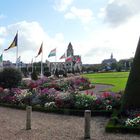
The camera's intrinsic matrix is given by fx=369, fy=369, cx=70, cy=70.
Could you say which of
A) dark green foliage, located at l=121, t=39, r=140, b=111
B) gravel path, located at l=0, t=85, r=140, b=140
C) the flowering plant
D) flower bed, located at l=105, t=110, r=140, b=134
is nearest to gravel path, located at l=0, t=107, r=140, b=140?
gravel path, located at l=0, t=85, r=140, b=140

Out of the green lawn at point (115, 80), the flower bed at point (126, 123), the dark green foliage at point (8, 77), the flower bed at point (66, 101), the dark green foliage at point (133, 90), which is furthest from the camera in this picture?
the green lawn at point (115, 80)

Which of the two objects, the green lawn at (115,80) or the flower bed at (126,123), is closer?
the flower bed at (126,123)

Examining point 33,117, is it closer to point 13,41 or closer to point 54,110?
point 54,110

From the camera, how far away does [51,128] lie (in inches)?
504

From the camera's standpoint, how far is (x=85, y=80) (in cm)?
3647

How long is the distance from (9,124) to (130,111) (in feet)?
14.9

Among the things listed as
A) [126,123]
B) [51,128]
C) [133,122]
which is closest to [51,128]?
[51,128]

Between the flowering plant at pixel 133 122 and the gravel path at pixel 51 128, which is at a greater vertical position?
the flowering plant at pixel 133 122

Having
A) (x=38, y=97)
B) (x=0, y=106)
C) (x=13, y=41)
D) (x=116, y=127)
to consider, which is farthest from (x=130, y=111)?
(x=13, y=41)

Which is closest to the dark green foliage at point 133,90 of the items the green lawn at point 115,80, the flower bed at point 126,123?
the flower bed at point 126,123

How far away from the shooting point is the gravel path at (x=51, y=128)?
11164mm

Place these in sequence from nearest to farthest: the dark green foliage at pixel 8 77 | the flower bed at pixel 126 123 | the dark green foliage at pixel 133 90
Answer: the flower bed at pixel 126 123 < the dark green foliage at pixel 133 90 < the dark green foliage at pixel 8 77

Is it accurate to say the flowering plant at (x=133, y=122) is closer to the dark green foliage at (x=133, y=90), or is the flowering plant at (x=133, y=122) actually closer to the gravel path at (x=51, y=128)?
the gravel path at (x=51, y=128)

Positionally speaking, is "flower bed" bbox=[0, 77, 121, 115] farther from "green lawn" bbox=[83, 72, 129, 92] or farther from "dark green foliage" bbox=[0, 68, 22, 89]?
"green lawn" bbox=[83, 72, 129, 92]
